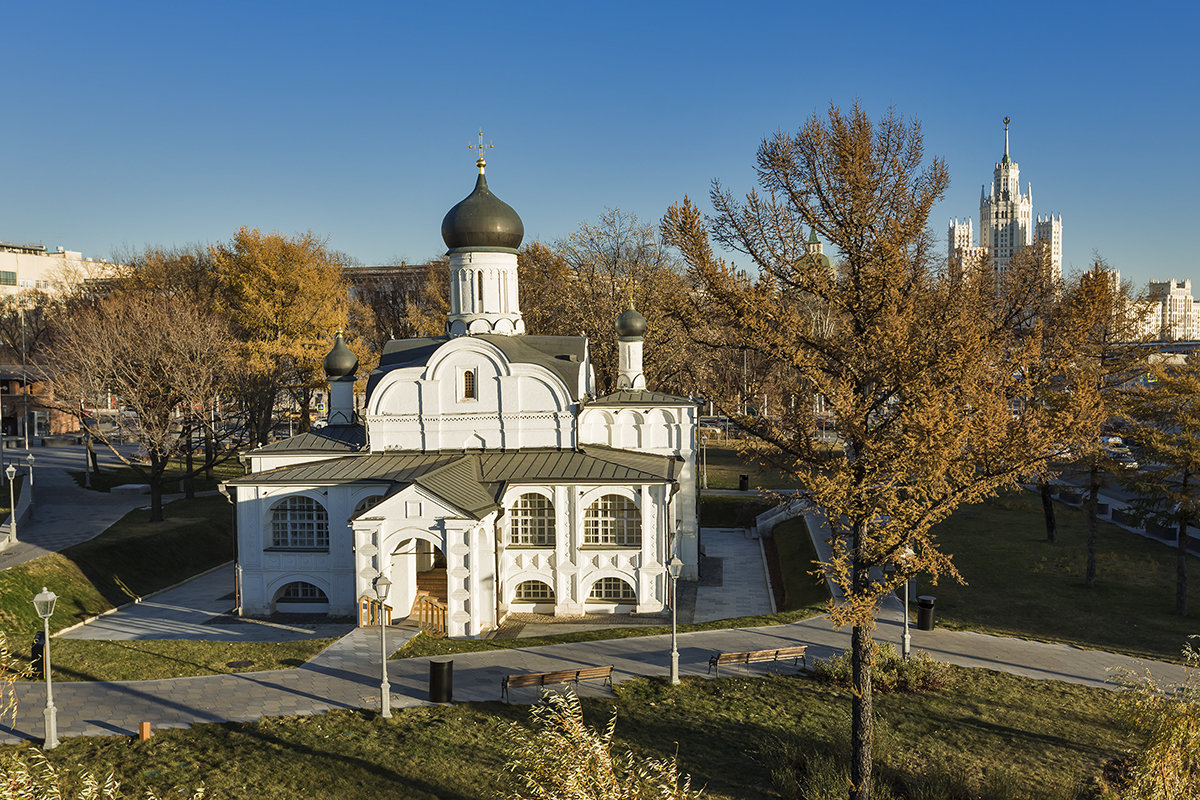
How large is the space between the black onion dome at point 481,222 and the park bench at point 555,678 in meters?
16.9

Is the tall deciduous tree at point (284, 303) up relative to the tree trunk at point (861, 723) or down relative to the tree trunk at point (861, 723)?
up

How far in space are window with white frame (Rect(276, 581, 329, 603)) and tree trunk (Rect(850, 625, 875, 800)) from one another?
1768 centimetres

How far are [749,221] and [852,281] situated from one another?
68.8 inches

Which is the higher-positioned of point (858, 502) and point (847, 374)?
point (847, 374)

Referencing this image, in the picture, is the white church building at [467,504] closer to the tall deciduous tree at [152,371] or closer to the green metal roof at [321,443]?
the green metal roof at [321,443]

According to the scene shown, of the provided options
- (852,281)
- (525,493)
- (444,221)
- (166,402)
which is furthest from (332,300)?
(852,281)

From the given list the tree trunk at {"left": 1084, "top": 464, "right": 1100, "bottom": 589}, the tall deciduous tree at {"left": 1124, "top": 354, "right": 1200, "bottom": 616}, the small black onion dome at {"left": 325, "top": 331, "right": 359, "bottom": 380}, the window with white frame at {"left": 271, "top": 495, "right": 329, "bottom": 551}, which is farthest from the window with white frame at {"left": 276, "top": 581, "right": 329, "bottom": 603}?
the tall deciduous tree at {"left": 1124, "top": 354, "right": 1200, "bottom": 616}

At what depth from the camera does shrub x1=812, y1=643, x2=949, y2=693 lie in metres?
16.8

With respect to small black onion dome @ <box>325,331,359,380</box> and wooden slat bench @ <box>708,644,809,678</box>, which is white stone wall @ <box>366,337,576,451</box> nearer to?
small black onion dome @ <box>325,331,359,380</box>

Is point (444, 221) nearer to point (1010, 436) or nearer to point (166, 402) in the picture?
point (166, 402)

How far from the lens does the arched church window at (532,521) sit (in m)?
24.9

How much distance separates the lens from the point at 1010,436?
11039mm

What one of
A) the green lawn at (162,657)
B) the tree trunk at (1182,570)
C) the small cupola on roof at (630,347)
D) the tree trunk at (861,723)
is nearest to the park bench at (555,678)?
the green lawn at (162,657)

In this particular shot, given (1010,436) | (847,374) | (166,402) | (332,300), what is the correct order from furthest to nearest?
1. (332,300)
2. (166,402)
3. (847,374)
4. (1010,436)
